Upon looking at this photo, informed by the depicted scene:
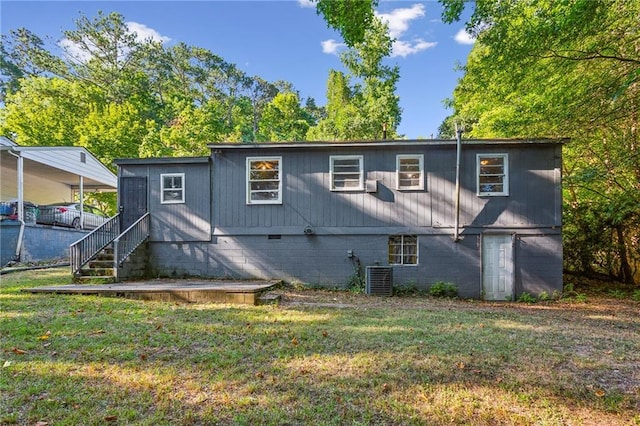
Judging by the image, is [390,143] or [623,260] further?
[623,260]

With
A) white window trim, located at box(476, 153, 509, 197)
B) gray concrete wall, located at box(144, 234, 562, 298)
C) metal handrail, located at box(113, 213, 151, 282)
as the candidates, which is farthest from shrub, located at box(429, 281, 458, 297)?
Result: metal handrail, located at box(113, 213, 151, 282)

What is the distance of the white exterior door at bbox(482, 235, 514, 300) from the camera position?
9.17 meters

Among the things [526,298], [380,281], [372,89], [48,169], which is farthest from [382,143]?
[48,169]

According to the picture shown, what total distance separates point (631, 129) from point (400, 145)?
22.6 ft

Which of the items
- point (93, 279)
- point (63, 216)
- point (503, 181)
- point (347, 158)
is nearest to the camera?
point (93, 279)

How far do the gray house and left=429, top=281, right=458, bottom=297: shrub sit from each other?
18cm

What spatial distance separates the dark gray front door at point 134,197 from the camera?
10.1 metres

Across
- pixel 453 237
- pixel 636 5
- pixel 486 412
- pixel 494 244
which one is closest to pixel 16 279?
pixel 486 412

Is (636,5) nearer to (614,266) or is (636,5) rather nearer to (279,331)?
(614,266)

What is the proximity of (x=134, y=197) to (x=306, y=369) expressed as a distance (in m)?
8.99

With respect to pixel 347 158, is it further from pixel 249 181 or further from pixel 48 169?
pixel 48 169

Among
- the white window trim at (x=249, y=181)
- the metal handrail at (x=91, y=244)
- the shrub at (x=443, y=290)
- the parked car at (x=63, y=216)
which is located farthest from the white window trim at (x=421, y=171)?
the parked car at (x=63, y=216)

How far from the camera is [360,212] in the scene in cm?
954

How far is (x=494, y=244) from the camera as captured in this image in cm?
927
